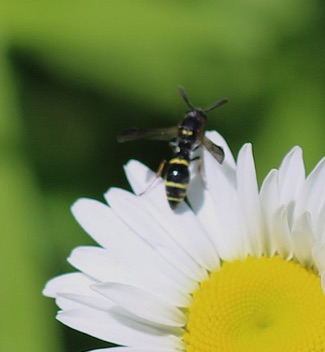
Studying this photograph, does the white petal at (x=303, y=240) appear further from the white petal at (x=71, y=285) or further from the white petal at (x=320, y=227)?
the white petal at (x=71, y=285)

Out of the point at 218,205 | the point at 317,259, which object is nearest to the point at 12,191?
the point at 218,205

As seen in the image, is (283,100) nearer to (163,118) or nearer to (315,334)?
(163,118)

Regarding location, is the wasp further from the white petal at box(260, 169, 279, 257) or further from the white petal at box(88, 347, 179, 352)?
the white petal at box(88, 347, 179, 352)

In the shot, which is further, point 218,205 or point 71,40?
point 71,40

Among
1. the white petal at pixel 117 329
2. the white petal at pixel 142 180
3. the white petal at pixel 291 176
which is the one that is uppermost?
the white petal at pixel 142 180

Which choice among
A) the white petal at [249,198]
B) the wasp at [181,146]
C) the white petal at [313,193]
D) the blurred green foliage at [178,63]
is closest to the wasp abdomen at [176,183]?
the wasp at [181,146]

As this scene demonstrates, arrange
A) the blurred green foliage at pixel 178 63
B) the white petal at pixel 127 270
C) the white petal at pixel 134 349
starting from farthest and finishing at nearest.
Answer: the blurred green foliage at pixel 178 63, the white petal at pixel 127 270, the white petal at pixel 134 349
